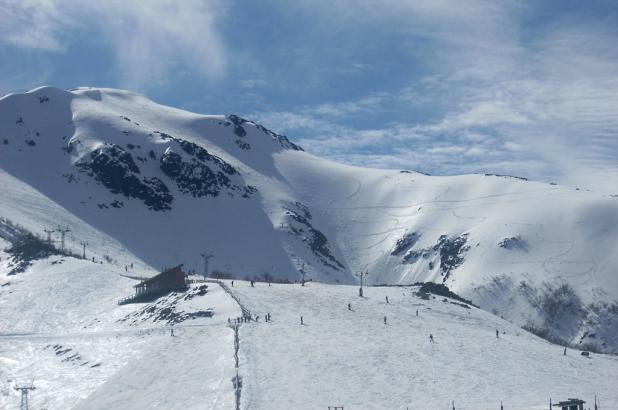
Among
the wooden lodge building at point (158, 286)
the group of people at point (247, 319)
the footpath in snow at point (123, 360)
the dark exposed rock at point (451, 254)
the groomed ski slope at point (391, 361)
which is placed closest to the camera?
the footpath in snow at point (123, 360)

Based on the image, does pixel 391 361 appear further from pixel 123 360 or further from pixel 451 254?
pixel 451 254

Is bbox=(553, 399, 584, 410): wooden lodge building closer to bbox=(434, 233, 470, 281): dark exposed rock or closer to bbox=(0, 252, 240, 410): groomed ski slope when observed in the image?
bbox=(0, 252, 240, 410): groomed ski slope

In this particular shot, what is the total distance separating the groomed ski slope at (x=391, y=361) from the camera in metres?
55.8

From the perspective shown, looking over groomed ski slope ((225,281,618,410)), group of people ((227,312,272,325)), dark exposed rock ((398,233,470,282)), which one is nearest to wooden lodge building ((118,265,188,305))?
groomed ski slope ((225,281,618,410))

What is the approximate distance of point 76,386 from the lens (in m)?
60.8

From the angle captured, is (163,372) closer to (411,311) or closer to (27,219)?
(411,311)

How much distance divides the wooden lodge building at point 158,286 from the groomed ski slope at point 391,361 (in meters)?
7.00

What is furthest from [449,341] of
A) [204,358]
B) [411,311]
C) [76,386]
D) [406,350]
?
[76,386]

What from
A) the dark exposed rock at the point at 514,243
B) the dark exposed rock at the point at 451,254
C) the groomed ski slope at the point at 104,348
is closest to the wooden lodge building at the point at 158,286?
the groomed ski slope at the point at 104,348

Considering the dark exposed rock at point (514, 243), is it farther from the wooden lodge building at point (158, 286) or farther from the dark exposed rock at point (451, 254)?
the wooden lodge building at point (158, 286)

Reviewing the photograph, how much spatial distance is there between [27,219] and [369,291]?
81749mm

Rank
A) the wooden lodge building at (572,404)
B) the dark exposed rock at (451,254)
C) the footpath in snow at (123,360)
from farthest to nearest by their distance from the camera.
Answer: the dark exposed rock at (451,254)
the footpath in snow at (123,360)
the wooden lodge building at (572,404)

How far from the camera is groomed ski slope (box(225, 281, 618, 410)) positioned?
55750 millimetres

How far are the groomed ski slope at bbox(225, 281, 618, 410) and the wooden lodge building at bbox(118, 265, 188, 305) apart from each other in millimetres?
6996
